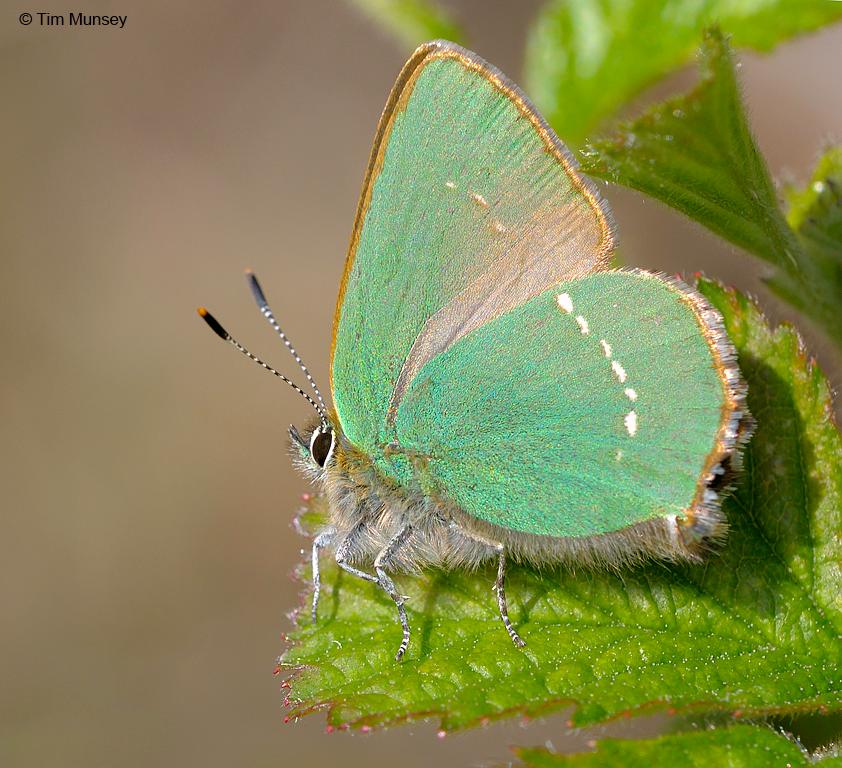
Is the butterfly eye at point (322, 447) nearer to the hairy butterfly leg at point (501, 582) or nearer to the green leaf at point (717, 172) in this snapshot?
the hairy butterfly leg at point (501, 582)

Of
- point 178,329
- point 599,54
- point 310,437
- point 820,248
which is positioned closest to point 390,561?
point 310,437

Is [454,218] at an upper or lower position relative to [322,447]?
upper

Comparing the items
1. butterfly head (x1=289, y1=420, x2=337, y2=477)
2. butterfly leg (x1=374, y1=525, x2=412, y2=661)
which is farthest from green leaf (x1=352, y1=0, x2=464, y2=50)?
butterfly leg (x1=374, y1=525, x2=412, y2=661)

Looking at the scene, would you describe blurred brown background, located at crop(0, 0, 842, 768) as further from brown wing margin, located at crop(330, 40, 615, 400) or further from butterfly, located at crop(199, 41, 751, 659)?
brown wing margin, located at crop(330, 40, 615, 400)

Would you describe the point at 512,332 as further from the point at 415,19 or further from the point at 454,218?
the point at 415,19

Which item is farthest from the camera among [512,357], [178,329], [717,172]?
[178,329]

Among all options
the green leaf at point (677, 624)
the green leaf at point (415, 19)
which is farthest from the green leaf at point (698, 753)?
the green leaf at point (415, 19)

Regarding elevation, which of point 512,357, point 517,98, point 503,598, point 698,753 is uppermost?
point 517,98
